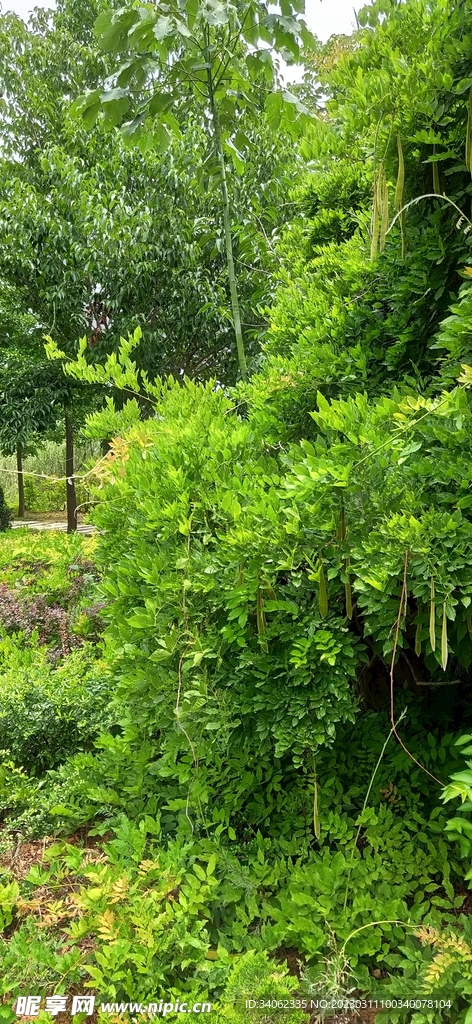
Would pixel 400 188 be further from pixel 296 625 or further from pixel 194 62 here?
pixel 296 625

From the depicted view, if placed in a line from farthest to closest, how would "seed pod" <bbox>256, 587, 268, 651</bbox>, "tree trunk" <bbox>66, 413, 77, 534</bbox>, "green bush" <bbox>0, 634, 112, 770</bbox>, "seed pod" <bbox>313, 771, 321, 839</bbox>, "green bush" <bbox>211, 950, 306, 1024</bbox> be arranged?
"tree trunk" <bbox>66, 413, 77, 534</bbox>, "green bush" <bbox>0, 634, 112, 770</bbox>, "seed pod" <bbox>313, 771, 321, 839</bbox>, "seed pod" <bbox>256, 587, 268, 651</bbox>, "green bush" <bbox>211, 950, 306, 1024</bbox>

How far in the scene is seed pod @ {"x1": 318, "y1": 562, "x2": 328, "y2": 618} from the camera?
1.30m

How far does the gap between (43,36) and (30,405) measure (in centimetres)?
522

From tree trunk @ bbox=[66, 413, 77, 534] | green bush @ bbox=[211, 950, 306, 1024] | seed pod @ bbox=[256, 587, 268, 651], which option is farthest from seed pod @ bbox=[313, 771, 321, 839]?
tree trunk @ bbox=[66, 413, 77, 534]

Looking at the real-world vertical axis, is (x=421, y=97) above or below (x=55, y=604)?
above

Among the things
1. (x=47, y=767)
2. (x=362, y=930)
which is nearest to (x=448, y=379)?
(x=362, y=930)

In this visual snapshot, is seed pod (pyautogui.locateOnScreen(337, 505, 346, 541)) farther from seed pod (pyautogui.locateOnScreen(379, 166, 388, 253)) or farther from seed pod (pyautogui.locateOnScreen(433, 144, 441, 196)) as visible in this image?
seed pod (pyautogui.locateOnScreen(433, 144, 441, 196))

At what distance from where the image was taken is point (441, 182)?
1690mm

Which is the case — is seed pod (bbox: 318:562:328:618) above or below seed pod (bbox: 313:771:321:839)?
above

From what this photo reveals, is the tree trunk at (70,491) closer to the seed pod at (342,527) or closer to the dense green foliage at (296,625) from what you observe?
the dense green foliage at (296,625)

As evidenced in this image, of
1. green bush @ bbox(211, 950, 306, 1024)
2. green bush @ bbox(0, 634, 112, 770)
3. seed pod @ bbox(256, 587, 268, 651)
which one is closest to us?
green bush @ bbox(211, 950, 306, 1024)

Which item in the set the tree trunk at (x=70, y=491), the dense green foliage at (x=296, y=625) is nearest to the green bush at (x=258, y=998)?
the dense green foliage at (x=296, y=625)

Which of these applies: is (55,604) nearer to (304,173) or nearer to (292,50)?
(304,173)

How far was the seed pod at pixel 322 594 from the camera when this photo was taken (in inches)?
51.0
